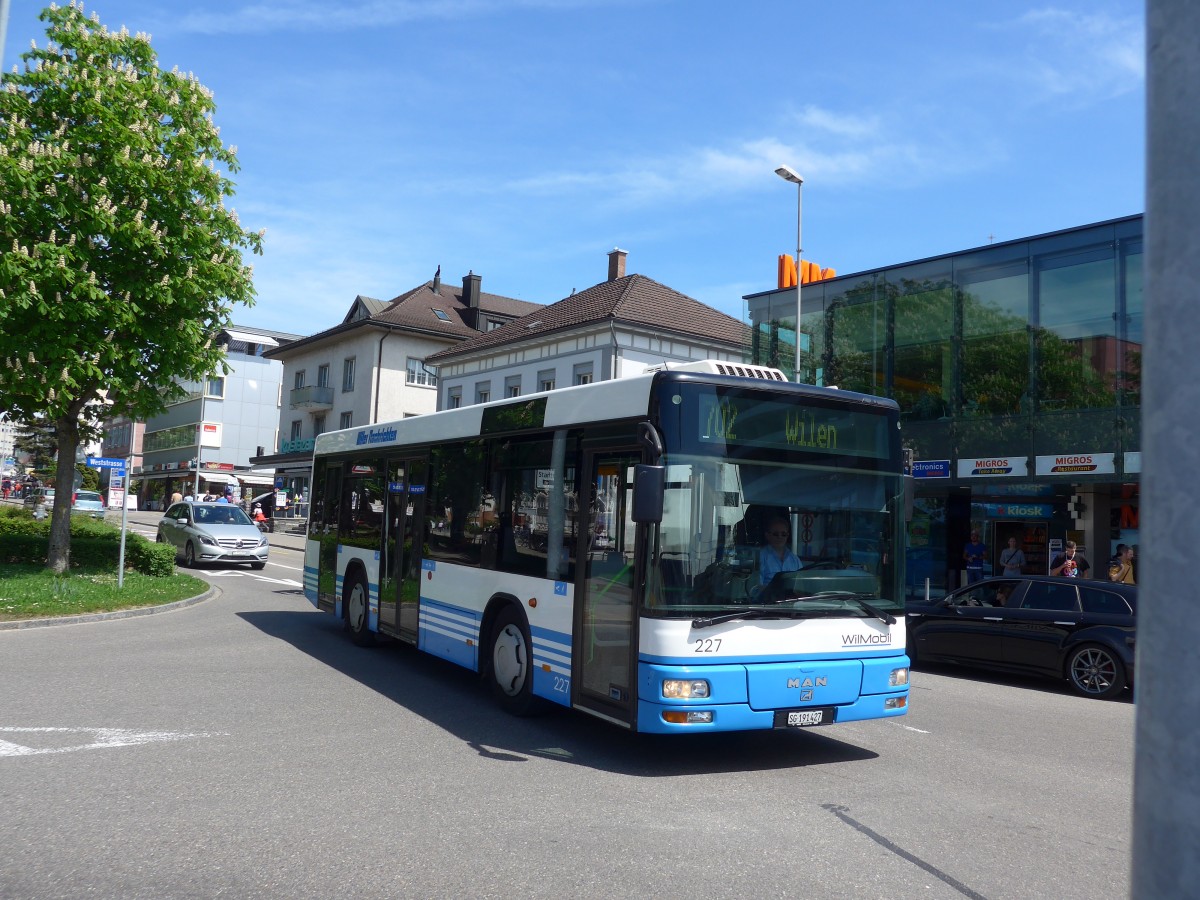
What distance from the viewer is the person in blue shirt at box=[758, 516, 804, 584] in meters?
7.25

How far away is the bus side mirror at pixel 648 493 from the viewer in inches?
265

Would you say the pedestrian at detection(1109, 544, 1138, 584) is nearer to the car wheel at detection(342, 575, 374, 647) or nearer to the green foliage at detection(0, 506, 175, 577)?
the car wheel at detection(342, 575, 374, 647)

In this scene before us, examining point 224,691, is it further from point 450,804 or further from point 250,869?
point 250,869

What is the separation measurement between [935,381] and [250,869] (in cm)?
2266

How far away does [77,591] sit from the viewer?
54.1 ft

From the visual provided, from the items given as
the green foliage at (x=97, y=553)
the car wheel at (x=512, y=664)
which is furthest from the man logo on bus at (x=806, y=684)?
the green foliage at (x=97, y=553)

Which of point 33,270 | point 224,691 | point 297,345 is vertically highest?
point 297,345

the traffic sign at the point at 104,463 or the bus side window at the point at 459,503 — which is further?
the traffic sign at the point at 104,463

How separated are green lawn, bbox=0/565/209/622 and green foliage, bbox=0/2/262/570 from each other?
3.44 ft

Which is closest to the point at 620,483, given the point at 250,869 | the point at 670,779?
the point at 670,779

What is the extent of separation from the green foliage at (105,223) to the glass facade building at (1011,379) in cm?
1552

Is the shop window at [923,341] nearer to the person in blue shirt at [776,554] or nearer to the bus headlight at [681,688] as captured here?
the person in blue shirt at [776,554]

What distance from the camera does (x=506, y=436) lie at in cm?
959

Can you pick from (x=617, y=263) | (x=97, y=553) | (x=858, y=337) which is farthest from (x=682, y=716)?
(x=617, y=263)
